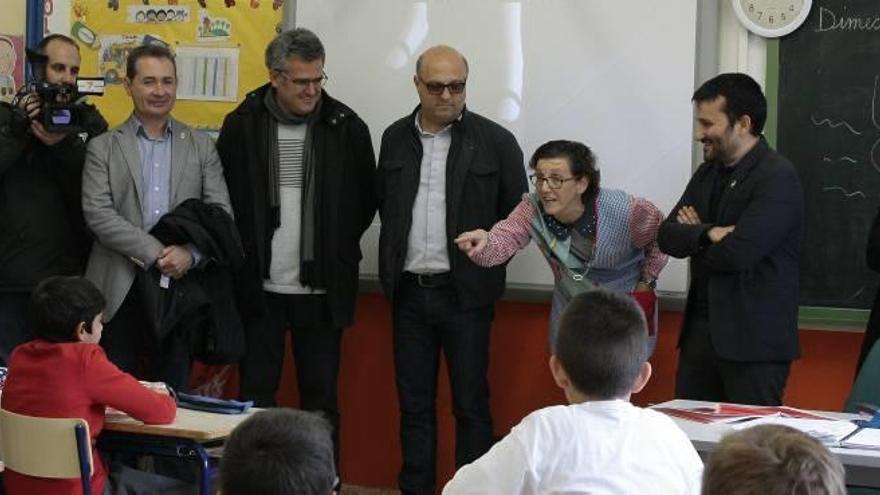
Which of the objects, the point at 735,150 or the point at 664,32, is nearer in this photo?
the point at 735,150

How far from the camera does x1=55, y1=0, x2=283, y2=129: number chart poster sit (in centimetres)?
543

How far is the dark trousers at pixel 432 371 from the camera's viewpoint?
4.69 m

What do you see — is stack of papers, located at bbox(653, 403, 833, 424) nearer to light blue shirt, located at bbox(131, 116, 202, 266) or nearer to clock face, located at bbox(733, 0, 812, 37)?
clock face, located at bbox(733, 0, 812, 37)

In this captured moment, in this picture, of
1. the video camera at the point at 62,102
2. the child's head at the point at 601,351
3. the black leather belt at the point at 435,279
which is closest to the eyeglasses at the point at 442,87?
the black leather belt at the point at 435,279

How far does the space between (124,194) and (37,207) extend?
1.12ft

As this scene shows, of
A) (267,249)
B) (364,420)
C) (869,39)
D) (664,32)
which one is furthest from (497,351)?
(869,39)

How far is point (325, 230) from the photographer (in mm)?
4758

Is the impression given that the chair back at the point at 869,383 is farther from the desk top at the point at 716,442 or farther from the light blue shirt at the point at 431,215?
the light blue shirt at the point at 431,215

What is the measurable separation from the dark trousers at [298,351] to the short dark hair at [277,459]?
2.96 meters

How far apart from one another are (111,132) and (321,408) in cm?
127

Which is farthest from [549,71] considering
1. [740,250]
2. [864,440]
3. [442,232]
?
[864,440]

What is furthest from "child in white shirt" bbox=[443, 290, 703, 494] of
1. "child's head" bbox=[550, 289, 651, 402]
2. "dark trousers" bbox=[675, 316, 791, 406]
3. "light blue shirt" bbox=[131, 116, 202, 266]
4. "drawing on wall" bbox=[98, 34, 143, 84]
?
"drawing on wall" bbox=[98, 34, 143, 84]

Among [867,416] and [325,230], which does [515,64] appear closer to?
[325,230]

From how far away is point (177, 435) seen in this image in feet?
11.7
